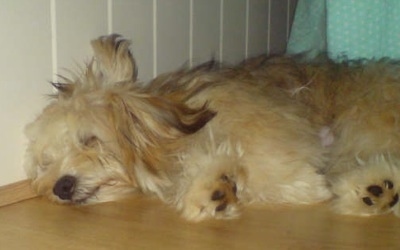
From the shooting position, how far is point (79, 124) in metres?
1.63

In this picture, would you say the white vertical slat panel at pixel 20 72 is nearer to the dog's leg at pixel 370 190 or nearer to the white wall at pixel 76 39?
the white wall at pixel 76 39

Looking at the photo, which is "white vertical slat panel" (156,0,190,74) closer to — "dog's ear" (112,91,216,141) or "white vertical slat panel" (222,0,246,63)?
"white vertical slat panel" (222,0,246,63)

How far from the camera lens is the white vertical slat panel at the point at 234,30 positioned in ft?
8.40

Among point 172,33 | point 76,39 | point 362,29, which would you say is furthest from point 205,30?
point 76,39

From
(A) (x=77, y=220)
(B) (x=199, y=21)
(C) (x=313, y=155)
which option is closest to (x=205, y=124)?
(C) (x=313, y=155)

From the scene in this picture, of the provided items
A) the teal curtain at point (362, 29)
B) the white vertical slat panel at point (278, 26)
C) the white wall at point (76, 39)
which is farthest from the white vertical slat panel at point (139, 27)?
the white vertical slat panel at point (278, 26)

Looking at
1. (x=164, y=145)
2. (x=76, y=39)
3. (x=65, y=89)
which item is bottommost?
(x=164, y=145)

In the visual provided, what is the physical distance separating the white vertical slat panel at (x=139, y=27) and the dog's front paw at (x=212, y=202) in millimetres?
673

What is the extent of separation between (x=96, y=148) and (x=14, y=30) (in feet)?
1.17

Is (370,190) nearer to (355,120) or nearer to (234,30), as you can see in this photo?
(355,120)

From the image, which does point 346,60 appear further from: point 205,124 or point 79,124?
point 79,124

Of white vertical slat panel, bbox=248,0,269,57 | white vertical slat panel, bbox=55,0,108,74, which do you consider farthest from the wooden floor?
white vertical slat panel, bbox=248,0,269,57

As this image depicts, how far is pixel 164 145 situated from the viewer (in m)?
1.66

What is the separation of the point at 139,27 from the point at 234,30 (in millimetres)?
673
